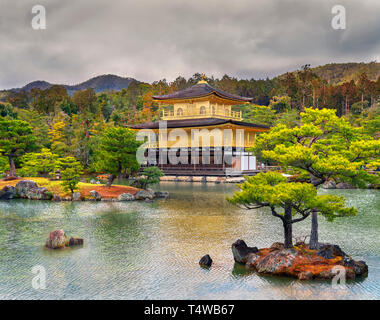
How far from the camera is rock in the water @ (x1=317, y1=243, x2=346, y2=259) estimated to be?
30.6ft

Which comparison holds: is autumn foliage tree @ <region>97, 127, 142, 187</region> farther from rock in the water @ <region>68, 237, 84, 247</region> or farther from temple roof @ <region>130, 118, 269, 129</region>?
temple roof @ <region>130, 118, 269, 129</region>

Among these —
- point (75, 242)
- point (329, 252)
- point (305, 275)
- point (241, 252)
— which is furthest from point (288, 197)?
point (75, 242)

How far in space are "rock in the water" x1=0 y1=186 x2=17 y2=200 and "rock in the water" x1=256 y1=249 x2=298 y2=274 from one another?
18.3 metres

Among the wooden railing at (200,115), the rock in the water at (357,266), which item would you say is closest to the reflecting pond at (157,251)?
the rock in the water at (357,266)

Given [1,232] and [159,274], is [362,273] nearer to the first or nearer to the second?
[159,274]

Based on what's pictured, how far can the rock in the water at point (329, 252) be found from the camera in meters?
9.31

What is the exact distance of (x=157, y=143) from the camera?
3931 cm

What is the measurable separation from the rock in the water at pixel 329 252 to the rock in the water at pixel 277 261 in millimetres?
709

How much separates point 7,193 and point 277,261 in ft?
61.8

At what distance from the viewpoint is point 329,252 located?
9359mm

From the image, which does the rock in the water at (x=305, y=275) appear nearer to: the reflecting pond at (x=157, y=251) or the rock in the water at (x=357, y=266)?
the reflecting pond at (x=157, y=251)

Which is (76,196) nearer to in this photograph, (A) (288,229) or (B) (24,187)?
(B) (24,187)
